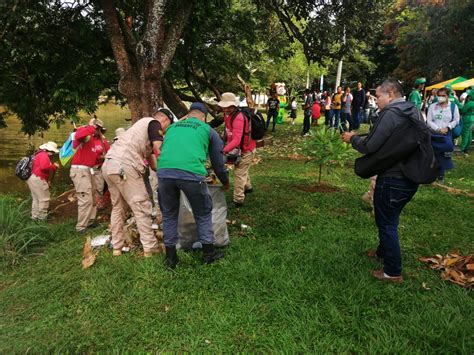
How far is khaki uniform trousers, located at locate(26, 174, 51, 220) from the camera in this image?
697 cm

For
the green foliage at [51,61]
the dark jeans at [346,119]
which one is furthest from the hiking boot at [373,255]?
the dark jeans at [346,119]

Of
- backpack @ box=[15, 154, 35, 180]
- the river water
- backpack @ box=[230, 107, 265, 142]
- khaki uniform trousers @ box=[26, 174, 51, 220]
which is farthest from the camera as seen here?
the river water

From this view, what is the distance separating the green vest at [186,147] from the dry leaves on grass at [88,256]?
5.07ft

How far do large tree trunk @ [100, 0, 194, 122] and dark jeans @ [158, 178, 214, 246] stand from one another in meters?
3.28

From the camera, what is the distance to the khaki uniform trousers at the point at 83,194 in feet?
20.5

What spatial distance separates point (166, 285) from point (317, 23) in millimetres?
7353

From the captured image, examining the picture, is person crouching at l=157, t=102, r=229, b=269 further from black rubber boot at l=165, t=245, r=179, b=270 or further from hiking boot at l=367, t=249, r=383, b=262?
hiking boot at l=367, t=249, r=383, b=262

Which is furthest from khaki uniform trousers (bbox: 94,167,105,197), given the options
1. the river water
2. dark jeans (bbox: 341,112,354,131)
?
dark jeans (bbox: 341,112,354,131)

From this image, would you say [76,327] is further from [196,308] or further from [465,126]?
[465,126]

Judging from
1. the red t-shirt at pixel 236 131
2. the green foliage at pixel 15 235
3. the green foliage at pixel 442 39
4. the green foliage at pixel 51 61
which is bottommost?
the green foliage at pixel 15 235

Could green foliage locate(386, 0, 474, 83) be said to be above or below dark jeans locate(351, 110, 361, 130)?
above

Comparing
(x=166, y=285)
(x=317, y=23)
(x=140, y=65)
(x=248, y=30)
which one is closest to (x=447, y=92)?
(x=317, y=23)

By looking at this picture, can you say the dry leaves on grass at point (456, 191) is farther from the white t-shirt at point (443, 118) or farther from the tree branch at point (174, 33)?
the tree branch at point (174, 33)

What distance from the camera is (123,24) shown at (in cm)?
852
